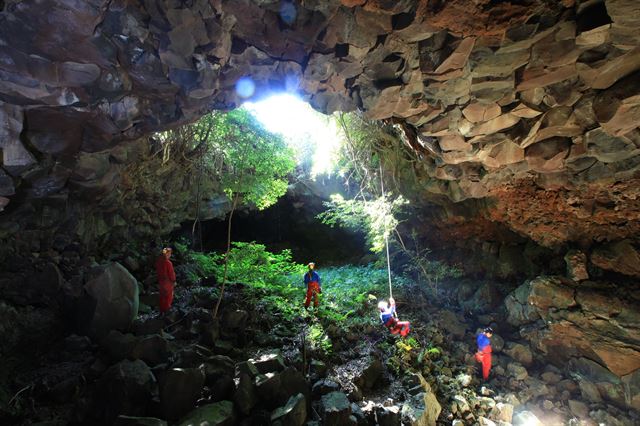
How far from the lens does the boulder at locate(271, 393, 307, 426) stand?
17.1 feet

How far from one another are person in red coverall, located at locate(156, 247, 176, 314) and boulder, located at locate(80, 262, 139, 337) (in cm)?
63

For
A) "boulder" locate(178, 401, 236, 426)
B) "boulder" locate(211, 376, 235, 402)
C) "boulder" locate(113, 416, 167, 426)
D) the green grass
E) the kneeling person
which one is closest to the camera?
"boulder" locate(113, 416, 167, 426)

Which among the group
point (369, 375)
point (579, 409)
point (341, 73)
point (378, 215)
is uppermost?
point (341, 73)

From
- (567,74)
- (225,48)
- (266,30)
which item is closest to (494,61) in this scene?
(567,74)

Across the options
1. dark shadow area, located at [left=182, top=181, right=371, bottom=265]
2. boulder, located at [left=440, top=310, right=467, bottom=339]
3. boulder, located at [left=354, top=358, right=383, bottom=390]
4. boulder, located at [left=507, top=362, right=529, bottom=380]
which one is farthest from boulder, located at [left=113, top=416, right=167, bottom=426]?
dark shadow area, located at [left=182, top=181, right=371, bottom=265]

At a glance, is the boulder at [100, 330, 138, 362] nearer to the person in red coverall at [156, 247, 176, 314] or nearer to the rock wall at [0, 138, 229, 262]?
the person in red coverall at [156, 247, 176, 314]

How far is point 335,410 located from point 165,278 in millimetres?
4799

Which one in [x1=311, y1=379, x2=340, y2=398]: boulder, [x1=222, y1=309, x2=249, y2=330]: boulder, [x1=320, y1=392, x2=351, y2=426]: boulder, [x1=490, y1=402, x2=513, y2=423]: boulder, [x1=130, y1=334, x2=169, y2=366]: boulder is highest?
[x1=222, y1=309, x2=249, y2=330]: boulder

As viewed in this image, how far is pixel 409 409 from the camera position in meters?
6.48

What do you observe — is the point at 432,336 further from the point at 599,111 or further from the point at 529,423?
the point at 599,111

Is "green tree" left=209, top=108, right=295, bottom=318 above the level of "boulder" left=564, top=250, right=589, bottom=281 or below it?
above

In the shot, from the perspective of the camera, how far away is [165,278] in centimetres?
761

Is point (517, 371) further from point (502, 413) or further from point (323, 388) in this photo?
point (323, 388)

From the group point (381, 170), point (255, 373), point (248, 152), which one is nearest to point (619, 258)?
point (381, 170)
